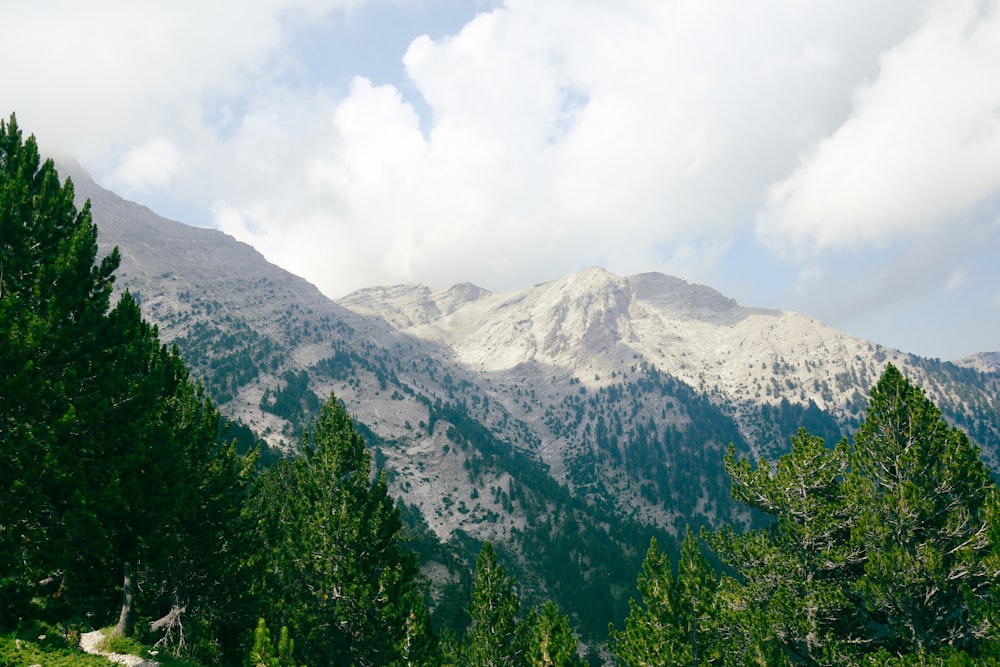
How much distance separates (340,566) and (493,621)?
9.43 m

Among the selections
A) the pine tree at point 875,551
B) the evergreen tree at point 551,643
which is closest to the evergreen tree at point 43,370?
the evergreen tree at point 551,643

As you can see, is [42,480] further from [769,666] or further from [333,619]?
[769,666]

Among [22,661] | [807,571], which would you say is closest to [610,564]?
[807,571]

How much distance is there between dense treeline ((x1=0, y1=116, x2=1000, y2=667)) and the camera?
14898 mm

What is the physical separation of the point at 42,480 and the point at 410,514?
162114mm

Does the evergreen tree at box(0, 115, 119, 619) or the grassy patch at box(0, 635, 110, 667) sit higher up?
the evergreen tree at box(0, 115, 119, 619)

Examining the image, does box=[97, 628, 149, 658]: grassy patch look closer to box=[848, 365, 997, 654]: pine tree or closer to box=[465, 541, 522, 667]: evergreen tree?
box=[465, 541, 522, 667]: evergreen tree

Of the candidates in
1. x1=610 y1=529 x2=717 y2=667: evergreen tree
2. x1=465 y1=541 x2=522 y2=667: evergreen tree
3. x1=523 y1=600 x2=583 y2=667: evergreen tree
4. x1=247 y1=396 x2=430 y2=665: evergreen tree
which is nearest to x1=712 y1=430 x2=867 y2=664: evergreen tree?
x1=610 y1=529 x2=717 y2=667: evergreen tree

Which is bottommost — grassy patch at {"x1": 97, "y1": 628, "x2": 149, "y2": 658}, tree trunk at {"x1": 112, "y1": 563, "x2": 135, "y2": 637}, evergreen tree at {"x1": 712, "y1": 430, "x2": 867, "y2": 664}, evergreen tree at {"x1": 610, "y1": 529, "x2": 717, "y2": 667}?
grassy patch at {"x1": 97, "y1": 628, "x2": 149, "y2": 658}

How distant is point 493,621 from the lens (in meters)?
29.0

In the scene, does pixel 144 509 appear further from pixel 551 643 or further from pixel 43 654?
pixel 551 643

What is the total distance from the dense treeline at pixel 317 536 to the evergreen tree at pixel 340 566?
106mm

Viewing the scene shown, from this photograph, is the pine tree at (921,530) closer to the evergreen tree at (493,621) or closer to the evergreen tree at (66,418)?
the evergreen tree at (493,621)

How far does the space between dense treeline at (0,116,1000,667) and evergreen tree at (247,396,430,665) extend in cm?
11
